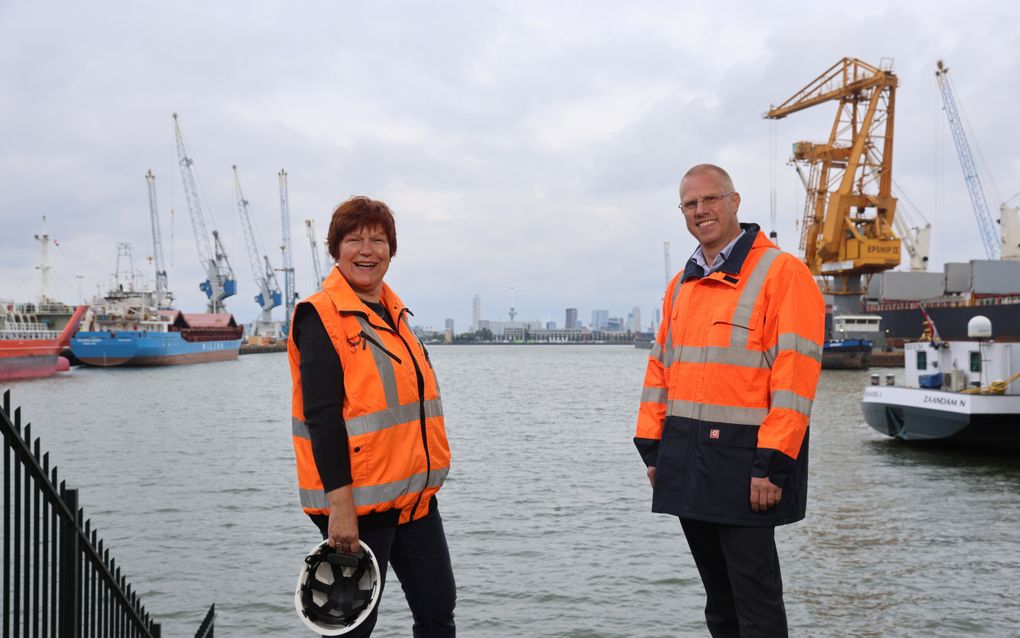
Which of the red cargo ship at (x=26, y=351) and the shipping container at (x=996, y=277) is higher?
the shipping container at (x=996, y=277)

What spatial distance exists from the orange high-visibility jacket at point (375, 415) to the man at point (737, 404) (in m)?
1.00

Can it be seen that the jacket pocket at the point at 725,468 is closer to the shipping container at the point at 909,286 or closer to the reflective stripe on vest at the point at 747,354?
the reflective stripe on vest at the point at 747,354

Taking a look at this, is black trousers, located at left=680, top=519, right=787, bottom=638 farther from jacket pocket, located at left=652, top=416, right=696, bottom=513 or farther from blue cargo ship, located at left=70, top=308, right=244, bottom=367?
blue cargo ship, located at left=70, top=308, right=244, bottom=367

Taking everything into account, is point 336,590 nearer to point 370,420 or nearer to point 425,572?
point 425,572

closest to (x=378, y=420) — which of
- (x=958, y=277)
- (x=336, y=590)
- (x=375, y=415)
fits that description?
(x=375, y=415)

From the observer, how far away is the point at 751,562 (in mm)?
3139

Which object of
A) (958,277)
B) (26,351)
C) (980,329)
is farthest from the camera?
(958,277)

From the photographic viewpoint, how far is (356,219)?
3174 mm

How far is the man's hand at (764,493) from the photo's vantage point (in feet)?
9.92

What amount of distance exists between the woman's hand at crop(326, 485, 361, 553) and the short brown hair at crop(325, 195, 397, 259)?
0.94 m

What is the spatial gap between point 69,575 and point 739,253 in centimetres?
291

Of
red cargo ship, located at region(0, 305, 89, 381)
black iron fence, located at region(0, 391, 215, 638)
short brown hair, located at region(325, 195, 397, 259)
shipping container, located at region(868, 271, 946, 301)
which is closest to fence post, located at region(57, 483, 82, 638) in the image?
black iron fence, located at region(0, 391, 215, 638)

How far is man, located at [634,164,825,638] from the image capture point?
10.1 feet

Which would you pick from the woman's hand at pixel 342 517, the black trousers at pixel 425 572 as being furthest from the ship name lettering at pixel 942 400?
the woman's hand at pixel 342 517
